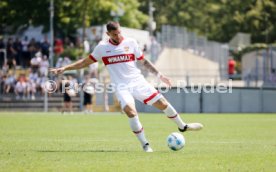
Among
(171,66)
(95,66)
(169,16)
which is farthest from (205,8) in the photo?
(95,66)

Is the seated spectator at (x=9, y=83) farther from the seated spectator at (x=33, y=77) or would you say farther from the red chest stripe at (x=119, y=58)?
the red chest stripe at (x=119, y=58)

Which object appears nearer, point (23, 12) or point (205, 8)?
point (23, 12)

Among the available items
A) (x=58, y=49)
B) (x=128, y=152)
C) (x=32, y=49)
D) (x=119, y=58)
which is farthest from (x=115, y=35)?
(x=58, y=49)

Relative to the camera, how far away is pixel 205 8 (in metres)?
92.1

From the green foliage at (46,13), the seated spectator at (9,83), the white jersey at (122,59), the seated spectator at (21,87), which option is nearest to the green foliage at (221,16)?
the green foliage at (46,13)

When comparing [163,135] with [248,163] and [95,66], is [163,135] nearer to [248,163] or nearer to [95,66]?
[248,163]

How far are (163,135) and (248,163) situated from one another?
7.86m

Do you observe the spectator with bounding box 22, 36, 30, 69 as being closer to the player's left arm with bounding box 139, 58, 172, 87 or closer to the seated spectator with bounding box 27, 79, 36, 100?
the seated spectator with bounding box 27, 79, 36, 100

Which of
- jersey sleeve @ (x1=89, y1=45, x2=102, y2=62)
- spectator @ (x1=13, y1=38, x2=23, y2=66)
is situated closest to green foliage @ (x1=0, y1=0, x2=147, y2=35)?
spectator @ (x1=13, y1=38, x2=23, y2=66)

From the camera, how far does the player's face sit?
14617 millimetres

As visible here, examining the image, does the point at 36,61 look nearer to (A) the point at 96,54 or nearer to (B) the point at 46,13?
(B) the point at 46,13

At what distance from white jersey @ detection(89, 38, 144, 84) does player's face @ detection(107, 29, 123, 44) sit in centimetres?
11

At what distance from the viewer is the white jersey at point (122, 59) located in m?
15.0

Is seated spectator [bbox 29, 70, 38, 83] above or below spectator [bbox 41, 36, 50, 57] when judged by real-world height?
below
